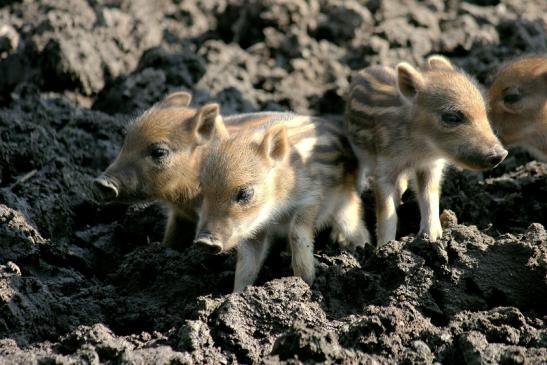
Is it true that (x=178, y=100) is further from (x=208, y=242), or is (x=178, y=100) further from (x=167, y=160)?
(x=208, y=242)

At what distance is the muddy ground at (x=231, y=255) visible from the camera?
4.84m

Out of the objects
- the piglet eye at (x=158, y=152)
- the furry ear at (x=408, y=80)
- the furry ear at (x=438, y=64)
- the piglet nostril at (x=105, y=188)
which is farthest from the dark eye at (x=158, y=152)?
the furry ear at (x=438, y=64)

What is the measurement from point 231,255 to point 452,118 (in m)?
1.65

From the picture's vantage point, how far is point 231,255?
6.19m

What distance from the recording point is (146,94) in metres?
8.26

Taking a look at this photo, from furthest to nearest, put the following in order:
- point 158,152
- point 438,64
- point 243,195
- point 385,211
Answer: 1. point 438,64
2. point 158,152
3. point 385,211
4. point 243,195

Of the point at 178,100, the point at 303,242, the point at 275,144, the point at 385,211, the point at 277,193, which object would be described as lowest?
the point at 385,211

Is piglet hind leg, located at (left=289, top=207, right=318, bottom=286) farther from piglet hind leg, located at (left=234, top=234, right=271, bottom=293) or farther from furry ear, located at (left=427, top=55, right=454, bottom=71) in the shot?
furry ear, located at (left=427, top=55, right=454, bottom=71)

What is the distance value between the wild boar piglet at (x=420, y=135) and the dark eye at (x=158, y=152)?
131 cm

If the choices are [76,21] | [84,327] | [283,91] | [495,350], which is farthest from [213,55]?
[495,350]

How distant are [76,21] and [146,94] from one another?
108cm

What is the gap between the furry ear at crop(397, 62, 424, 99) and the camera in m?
6.18

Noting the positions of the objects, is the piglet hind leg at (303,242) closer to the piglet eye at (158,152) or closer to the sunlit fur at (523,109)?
the piglet eye at (158,152)

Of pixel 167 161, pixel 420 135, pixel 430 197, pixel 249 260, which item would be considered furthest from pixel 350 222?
pixel 167 161
